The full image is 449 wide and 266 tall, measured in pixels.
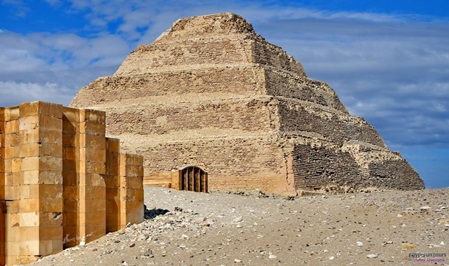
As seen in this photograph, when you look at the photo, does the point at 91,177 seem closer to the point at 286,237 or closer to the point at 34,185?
the point at 34,185

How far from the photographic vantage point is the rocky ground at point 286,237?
18719mm

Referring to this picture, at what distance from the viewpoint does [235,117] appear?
46.7 meters

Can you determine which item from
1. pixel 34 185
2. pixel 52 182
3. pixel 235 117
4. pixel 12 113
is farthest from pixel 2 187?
pixel 235 117

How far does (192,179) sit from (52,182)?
15708mm

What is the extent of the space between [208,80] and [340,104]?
13244 mm

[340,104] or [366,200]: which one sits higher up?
[340,104]

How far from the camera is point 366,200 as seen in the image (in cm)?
2714

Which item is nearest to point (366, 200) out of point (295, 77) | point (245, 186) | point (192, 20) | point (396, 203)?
point (396, 203)


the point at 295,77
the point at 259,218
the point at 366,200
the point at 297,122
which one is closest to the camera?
the point at 259,218

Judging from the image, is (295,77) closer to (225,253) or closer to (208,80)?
(208,80)

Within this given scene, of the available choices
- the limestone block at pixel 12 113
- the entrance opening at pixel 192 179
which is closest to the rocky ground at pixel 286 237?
the limestone block at pixel 12 113

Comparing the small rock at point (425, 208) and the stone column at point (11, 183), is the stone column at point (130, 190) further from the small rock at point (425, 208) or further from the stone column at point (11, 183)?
the small rock at point (425, 208)

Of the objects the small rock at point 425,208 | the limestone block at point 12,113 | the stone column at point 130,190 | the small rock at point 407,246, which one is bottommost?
the small rock at point 407,246

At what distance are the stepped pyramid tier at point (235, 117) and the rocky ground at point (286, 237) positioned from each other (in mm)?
17337
